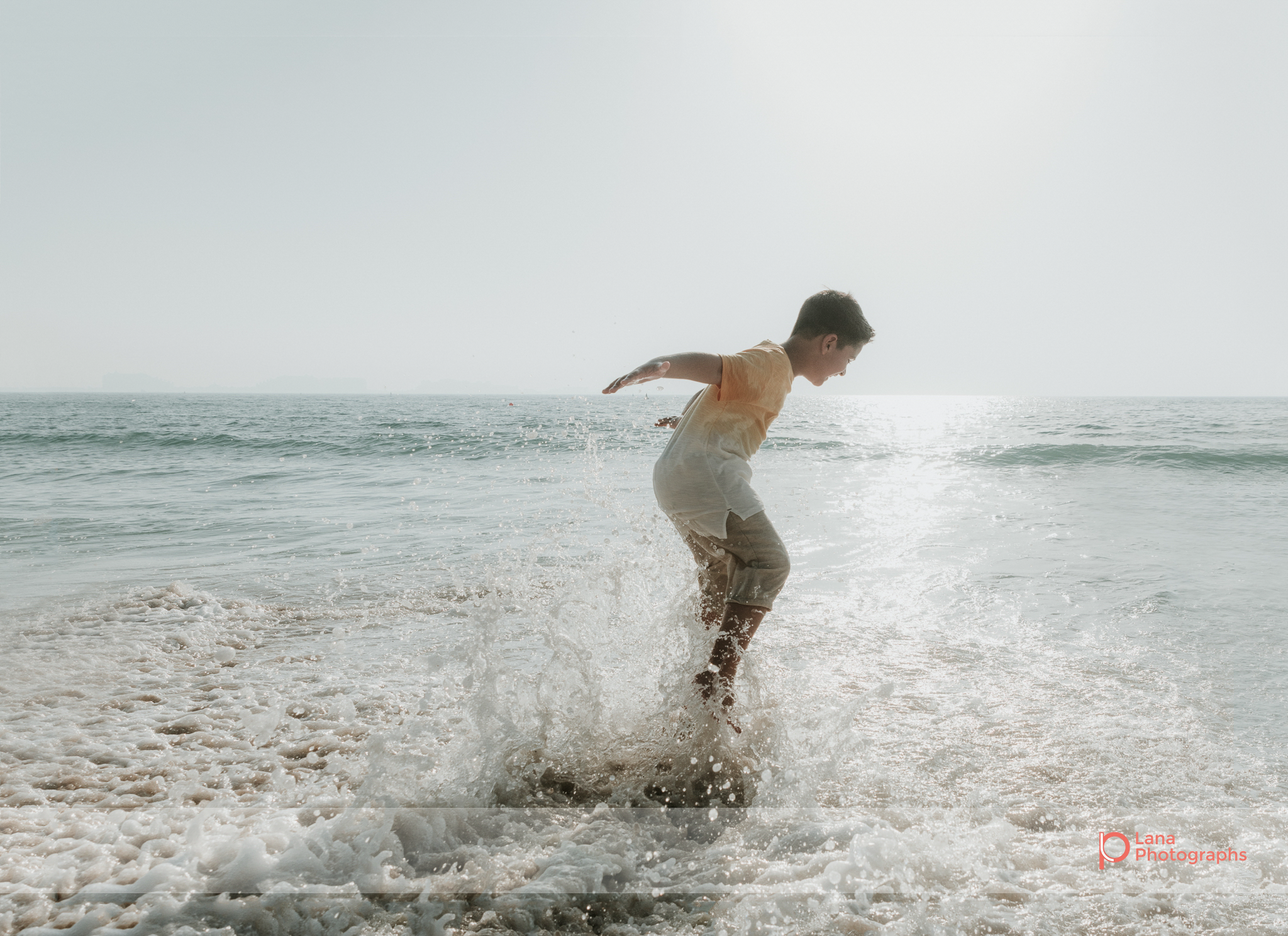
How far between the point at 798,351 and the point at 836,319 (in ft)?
0.71

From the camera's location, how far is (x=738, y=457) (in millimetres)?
3115

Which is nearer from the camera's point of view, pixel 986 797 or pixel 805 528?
pixel 986 797

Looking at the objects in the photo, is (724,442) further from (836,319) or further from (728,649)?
(728,649)

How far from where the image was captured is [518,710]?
311cm

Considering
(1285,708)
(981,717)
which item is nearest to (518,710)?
(981,717)

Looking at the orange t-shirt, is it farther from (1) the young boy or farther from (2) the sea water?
(2) the sea water

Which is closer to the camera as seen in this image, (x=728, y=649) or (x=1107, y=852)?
(x=1107, y=852)

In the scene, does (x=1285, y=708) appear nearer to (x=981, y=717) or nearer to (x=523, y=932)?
(x=981, y=717)

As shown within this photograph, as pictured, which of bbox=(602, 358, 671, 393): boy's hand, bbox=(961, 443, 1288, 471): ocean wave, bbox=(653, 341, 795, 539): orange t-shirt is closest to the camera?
bbox=(602, 358, 671, 393): boy's hand

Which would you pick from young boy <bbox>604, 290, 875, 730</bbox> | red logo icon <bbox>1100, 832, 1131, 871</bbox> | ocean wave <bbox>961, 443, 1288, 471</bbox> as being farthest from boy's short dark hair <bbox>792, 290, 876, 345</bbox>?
ocean wave <bbox>961, 443, 1288, 471</bbox>

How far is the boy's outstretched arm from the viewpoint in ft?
8.57

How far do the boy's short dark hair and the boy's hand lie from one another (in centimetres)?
89

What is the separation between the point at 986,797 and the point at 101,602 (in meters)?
5.81

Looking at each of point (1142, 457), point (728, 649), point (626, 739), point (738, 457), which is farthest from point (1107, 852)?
point (1142, 457)
